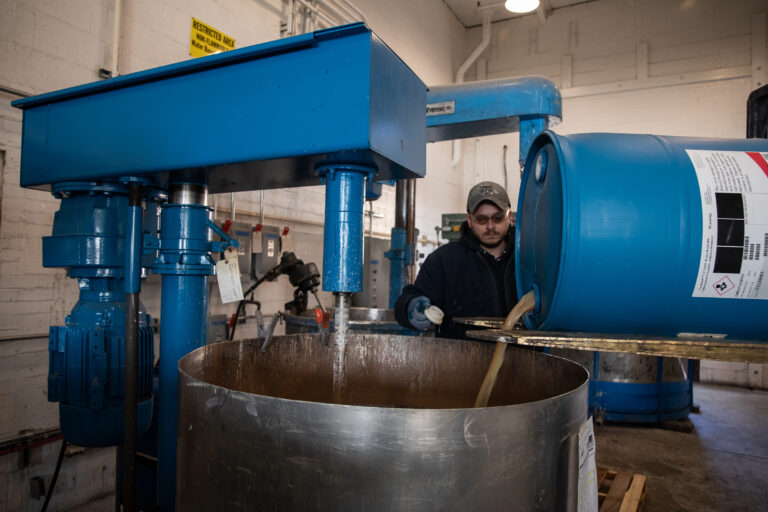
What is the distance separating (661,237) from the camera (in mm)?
754

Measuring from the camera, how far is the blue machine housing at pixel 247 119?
0.82 m

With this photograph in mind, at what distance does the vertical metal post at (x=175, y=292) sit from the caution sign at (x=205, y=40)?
1.75 m

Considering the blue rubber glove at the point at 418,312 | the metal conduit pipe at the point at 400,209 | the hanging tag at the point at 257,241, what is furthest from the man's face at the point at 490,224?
the hanging tag at the point at 257,241

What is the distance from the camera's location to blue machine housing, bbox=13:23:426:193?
2.71 feet

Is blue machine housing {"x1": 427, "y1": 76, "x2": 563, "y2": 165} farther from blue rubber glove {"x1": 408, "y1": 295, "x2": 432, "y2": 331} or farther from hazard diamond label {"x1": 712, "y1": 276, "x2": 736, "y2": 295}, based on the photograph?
hazard diamond label {"x1": 712, "y1": 276, "x2": 736, "y2": 295}

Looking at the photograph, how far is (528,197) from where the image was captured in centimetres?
107

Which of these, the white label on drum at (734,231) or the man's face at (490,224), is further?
the man's face at (490,224)

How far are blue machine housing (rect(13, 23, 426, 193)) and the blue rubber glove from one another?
2.15 feet

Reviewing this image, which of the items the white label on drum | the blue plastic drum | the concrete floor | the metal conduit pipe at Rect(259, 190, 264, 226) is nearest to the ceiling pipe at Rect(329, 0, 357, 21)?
the metal conduit pipe at Rect(259, 190, 264, 226)

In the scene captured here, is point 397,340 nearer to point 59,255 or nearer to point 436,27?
point 59,255

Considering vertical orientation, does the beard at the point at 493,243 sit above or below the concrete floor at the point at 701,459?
above

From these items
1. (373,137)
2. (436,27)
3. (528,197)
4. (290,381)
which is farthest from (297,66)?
(436,27)

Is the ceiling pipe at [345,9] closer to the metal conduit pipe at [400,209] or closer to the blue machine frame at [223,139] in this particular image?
the metal conduit pipe at [400,209]

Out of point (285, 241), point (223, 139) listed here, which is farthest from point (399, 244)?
point (223, 139)
